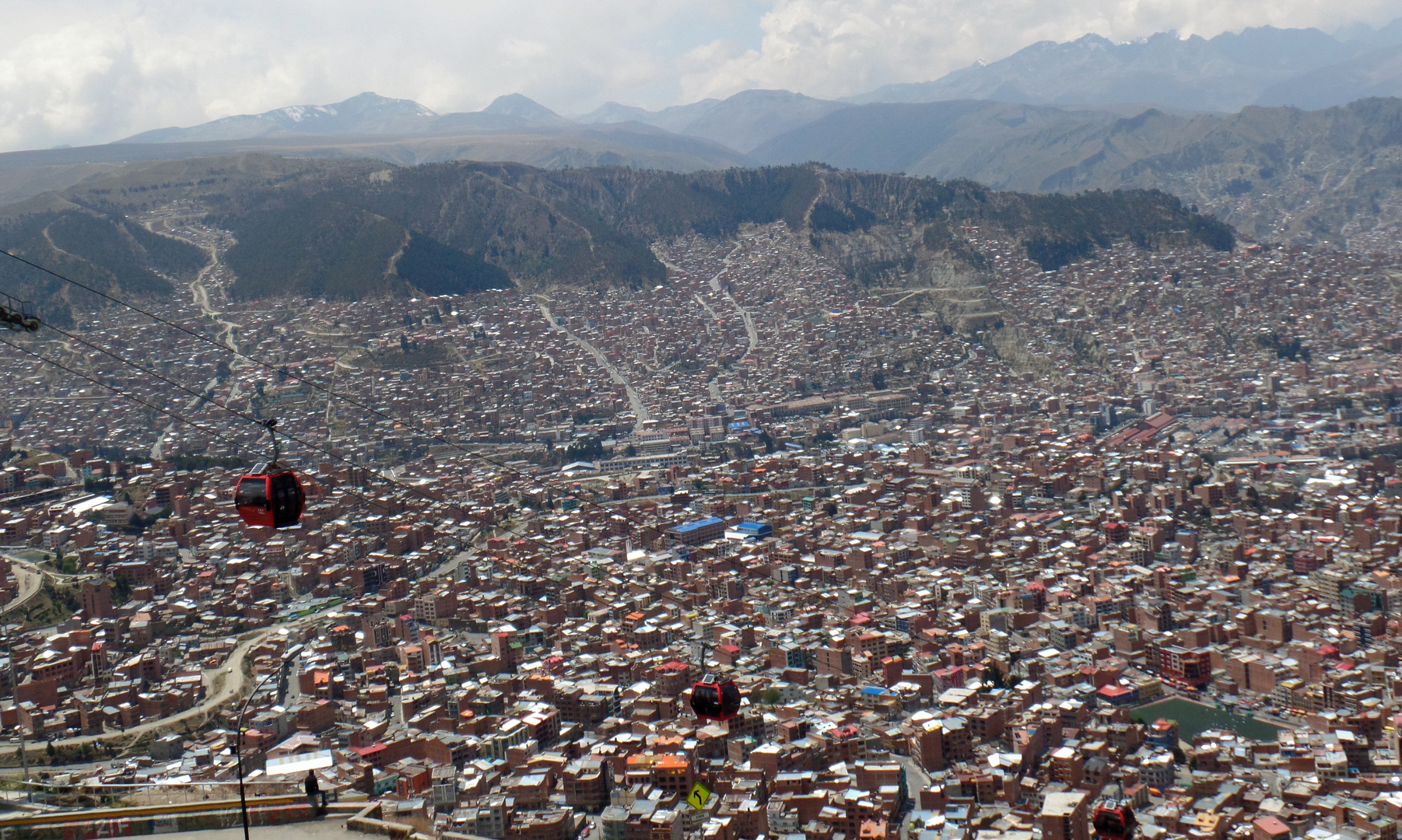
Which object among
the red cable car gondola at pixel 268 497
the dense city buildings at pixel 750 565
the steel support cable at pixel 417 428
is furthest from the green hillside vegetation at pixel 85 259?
the red cable car gondola at pixel 268 497

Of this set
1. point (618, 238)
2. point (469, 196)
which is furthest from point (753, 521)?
point (469, 196)

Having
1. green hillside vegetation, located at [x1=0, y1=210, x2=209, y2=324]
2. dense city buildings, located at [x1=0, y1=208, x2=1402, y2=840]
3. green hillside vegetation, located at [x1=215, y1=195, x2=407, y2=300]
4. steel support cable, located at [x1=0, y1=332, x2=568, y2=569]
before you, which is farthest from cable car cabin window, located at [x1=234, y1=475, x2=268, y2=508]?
green hillside vegetation, located at [x1=215, y1=195, x2=407, y2=300]

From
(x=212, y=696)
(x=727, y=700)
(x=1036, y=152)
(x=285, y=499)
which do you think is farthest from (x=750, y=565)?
(x=1036, y=152)

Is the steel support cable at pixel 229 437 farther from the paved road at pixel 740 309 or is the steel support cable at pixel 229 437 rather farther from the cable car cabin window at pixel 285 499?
the paved road at pixel 740 309

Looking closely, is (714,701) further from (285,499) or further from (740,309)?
(740,309)

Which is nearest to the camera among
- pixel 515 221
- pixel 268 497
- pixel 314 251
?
pixel 268 497

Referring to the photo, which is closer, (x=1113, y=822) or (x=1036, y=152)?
(x=1113, y=822)

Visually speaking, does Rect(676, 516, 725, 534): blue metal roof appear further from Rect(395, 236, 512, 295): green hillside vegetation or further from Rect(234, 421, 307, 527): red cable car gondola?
Rect(395, 236, 512, 295): green hillside vegetation
